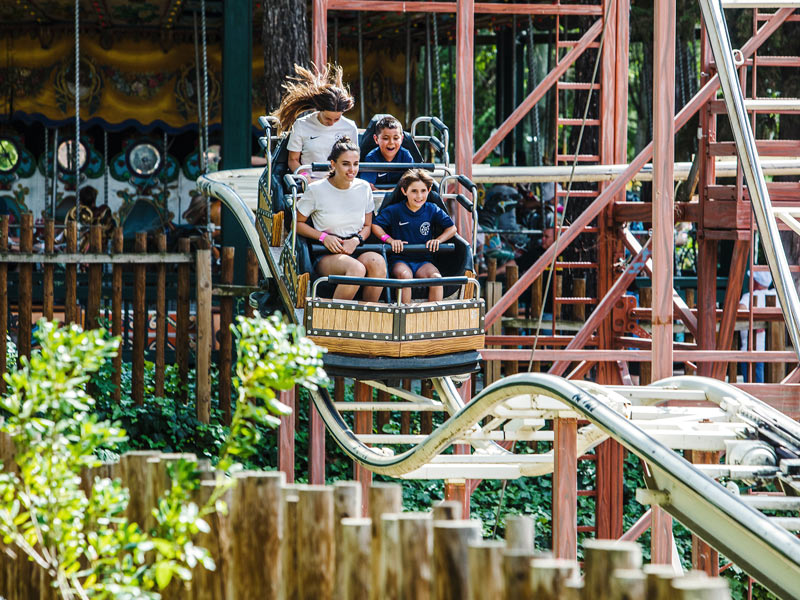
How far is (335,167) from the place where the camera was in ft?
22.6

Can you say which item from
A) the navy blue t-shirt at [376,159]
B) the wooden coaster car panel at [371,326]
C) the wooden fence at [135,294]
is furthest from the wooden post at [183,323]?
the wooden coaster car panel at [371,326]

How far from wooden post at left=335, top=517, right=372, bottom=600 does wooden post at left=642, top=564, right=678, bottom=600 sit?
800 mm

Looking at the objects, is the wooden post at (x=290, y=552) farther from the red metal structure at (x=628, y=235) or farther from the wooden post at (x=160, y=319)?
the wooden post at (x=160, y=319)

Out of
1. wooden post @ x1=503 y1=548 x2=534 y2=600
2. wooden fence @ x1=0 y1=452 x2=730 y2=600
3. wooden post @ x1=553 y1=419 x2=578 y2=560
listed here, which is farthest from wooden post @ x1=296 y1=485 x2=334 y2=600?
wooden post @ x1=553 y1=419 x2=578 y2=560

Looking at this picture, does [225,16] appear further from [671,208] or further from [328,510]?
[328,510]

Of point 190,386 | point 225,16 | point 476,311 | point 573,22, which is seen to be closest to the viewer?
point 476,311

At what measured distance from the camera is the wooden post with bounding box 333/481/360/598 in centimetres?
320

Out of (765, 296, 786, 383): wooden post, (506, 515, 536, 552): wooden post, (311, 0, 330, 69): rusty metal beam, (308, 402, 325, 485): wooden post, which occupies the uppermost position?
(311, 0, 330, 69): rusty metal beam

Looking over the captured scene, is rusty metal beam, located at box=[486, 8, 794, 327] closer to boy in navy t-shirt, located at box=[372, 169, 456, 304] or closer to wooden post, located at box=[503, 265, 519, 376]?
boy in navy t-shirt, located at box=[372, 169, 456, 304]

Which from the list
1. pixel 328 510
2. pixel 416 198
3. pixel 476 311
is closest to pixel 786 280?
pixel 476 311

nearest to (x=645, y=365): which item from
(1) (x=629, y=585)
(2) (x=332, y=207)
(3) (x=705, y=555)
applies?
(3) (x=705, y=555)

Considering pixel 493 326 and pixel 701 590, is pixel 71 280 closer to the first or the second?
pixel 493 326

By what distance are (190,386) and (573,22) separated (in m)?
10.1

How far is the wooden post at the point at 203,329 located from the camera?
9250mm
